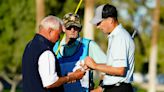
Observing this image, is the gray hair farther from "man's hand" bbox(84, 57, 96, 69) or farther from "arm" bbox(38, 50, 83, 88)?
"man's hand" bbox(84, 57, 96, 69)

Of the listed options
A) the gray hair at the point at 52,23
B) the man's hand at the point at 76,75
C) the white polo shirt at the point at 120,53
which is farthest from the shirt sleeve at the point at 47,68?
the white polo shirt at the point at 120,53

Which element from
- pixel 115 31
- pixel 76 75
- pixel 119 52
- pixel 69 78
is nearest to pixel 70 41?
pixel 76 75

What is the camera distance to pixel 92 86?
29.0ft

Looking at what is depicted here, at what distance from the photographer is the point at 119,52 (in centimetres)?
751

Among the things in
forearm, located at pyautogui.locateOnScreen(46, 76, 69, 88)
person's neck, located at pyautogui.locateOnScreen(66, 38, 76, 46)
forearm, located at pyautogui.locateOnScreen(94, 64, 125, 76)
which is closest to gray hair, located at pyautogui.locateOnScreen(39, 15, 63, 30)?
forearm, located at pyautogui.locateOnScreen(46, 76, 69, 88)

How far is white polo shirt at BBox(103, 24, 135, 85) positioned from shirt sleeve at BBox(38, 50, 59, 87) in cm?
73

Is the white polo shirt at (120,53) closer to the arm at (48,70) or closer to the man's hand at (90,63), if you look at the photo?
the man's hand at (90,63)

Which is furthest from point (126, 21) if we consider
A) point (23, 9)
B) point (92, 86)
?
point (92, 86)

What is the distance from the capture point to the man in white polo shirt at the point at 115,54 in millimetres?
7508

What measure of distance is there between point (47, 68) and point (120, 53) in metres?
0.90

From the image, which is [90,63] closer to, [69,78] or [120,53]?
[69,78]

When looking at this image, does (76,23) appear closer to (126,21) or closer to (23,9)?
(23,9)

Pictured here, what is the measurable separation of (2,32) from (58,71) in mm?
35713

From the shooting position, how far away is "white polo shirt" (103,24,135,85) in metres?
7.51
